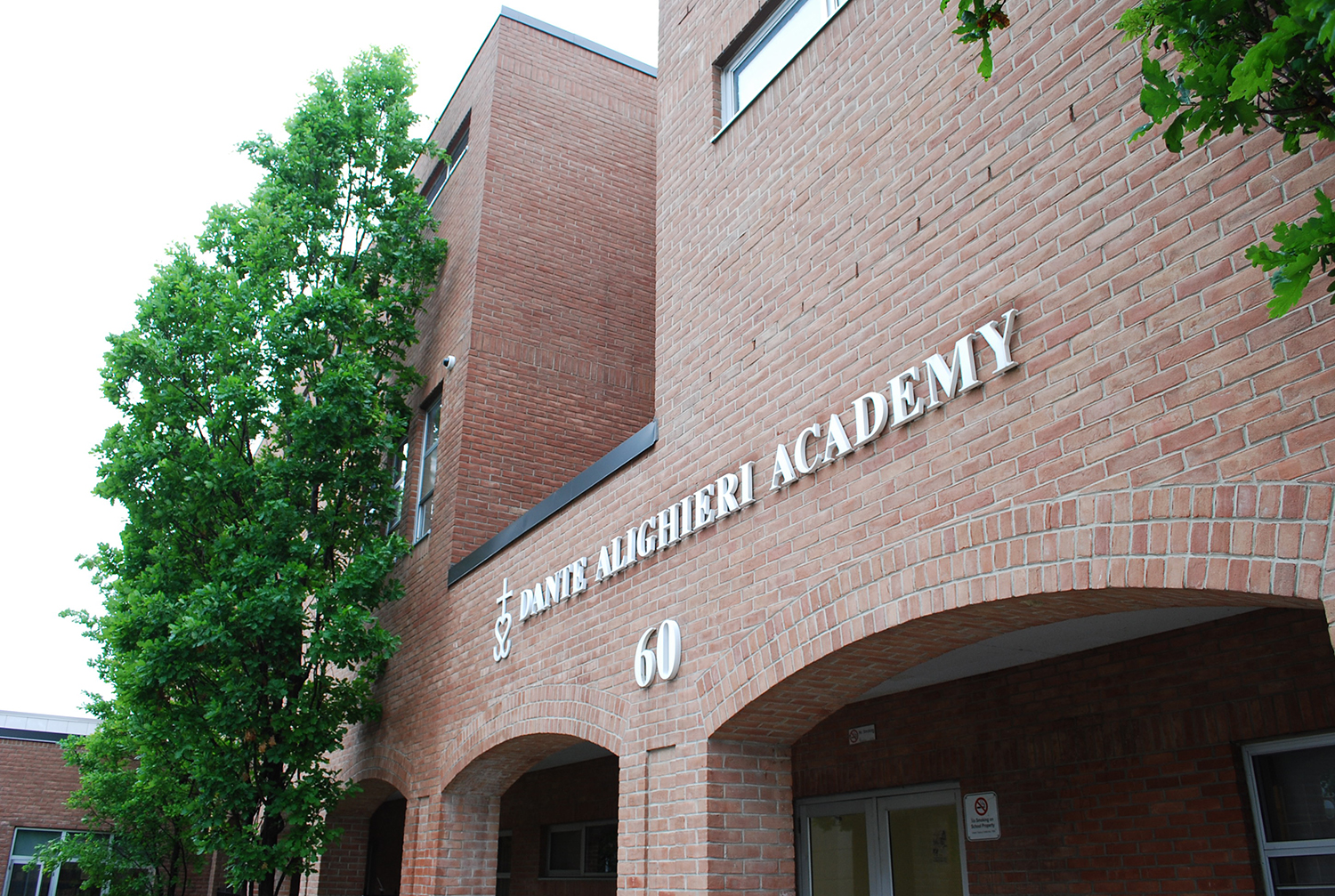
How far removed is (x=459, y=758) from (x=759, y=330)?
5.04 metres

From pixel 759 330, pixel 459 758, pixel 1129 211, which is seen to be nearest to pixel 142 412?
pixel 459 758

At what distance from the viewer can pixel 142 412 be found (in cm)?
1127

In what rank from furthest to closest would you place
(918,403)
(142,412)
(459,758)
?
(142,412), (459,758), (918,403)

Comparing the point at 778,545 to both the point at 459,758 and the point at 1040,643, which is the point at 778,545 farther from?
the point at 459,758

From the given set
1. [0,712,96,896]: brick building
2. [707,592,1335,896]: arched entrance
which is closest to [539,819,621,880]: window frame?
[707,592,1335,896]: arched entrance

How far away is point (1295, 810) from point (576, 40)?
41.0 feet

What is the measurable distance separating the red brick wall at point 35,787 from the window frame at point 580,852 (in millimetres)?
13751

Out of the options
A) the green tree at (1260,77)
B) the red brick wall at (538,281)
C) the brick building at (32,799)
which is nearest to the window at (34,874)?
the brick building at (32,799)

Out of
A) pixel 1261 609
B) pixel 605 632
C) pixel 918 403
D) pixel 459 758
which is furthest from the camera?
pixel 459 758

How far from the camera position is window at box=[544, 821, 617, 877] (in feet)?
38.6

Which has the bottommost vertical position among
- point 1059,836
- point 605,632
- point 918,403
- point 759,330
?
point 1059,836

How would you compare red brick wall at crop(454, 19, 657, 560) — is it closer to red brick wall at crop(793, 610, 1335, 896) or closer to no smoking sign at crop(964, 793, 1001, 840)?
red brick wall at crop(793, 610, 1335, 896)

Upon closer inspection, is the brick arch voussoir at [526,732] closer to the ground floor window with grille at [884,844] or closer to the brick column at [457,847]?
the brick column at [457,847]

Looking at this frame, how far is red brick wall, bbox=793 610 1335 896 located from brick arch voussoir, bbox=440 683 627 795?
2.29m
